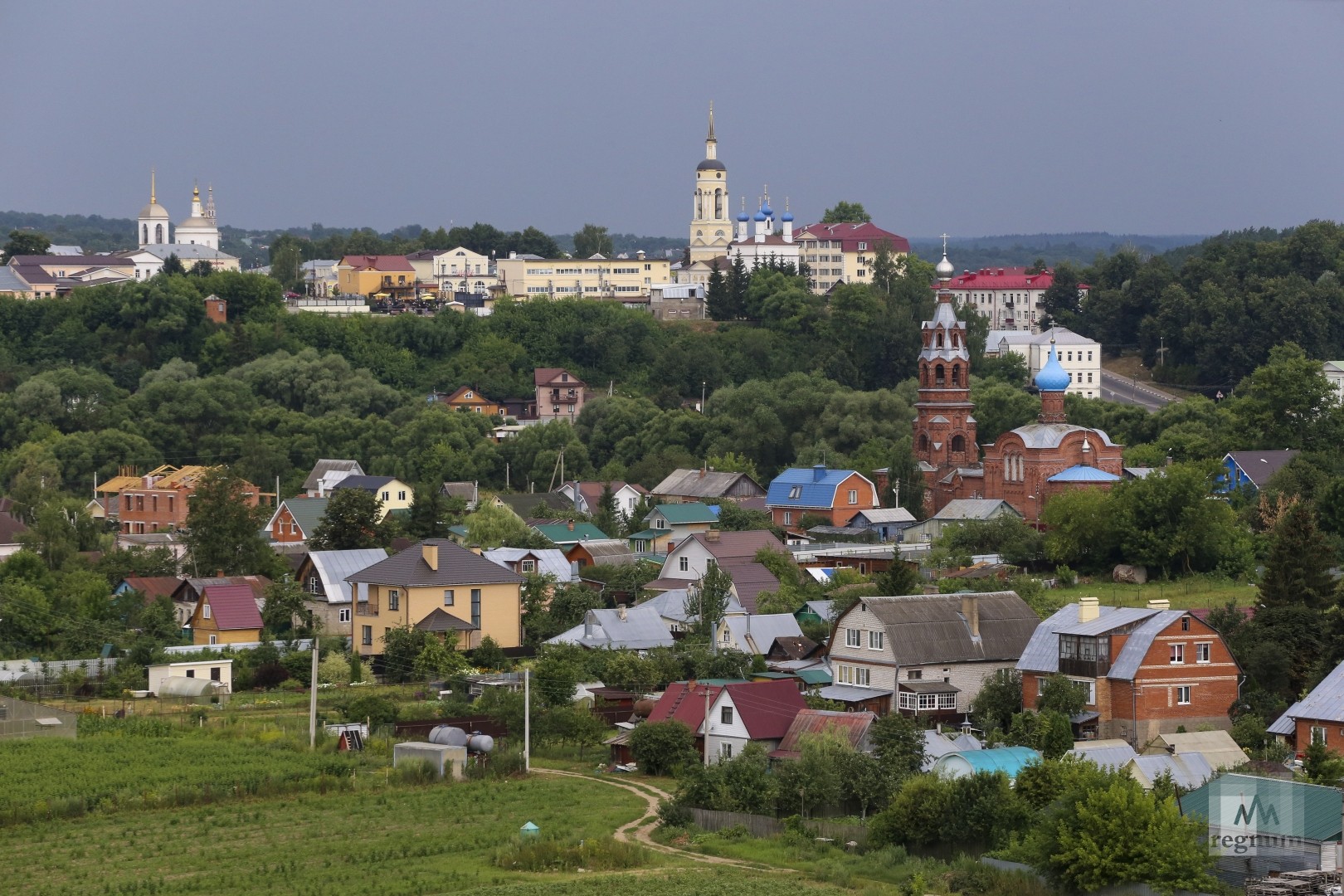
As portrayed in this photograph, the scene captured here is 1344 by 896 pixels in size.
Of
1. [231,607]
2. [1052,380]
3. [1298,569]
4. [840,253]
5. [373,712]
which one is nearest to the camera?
[373,712]

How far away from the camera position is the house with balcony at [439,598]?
41375 mm

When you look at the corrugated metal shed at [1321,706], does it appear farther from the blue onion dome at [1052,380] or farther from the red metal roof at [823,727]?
the blue onion dome at [1052,380]

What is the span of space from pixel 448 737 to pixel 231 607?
12085 millimetres

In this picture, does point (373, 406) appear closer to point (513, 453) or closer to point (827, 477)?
point (513, 453)

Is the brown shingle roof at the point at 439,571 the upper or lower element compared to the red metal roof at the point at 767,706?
upper

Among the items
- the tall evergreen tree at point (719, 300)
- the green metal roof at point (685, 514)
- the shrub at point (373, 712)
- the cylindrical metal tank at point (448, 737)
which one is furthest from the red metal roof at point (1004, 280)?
the cylindrical metal tank at point (448, 737)

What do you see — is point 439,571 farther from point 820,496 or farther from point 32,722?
point 820,496

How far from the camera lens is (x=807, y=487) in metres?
58.1

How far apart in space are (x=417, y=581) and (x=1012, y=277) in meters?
66.8

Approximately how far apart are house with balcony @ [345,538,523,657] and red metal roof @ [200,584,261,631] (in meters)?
2.10

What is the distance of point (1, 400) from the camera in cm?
7538

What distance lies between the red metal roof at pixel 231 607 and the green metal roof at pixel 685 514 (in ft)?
50.8

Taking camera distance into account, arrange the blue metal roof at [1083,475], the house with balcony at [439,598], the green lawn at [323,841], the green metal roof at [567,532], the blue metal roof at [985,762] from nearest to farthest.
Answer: the green lawn at [323,841] → the blue metal roof at [985,762] → the house with balcony at [439,598] → the blue metal roof at [1083,475] → the green metal roof at [567,532]

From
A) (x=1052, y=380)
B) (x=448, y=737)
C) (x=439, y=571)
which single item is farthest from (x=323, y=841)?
(x=1052, y=380)
